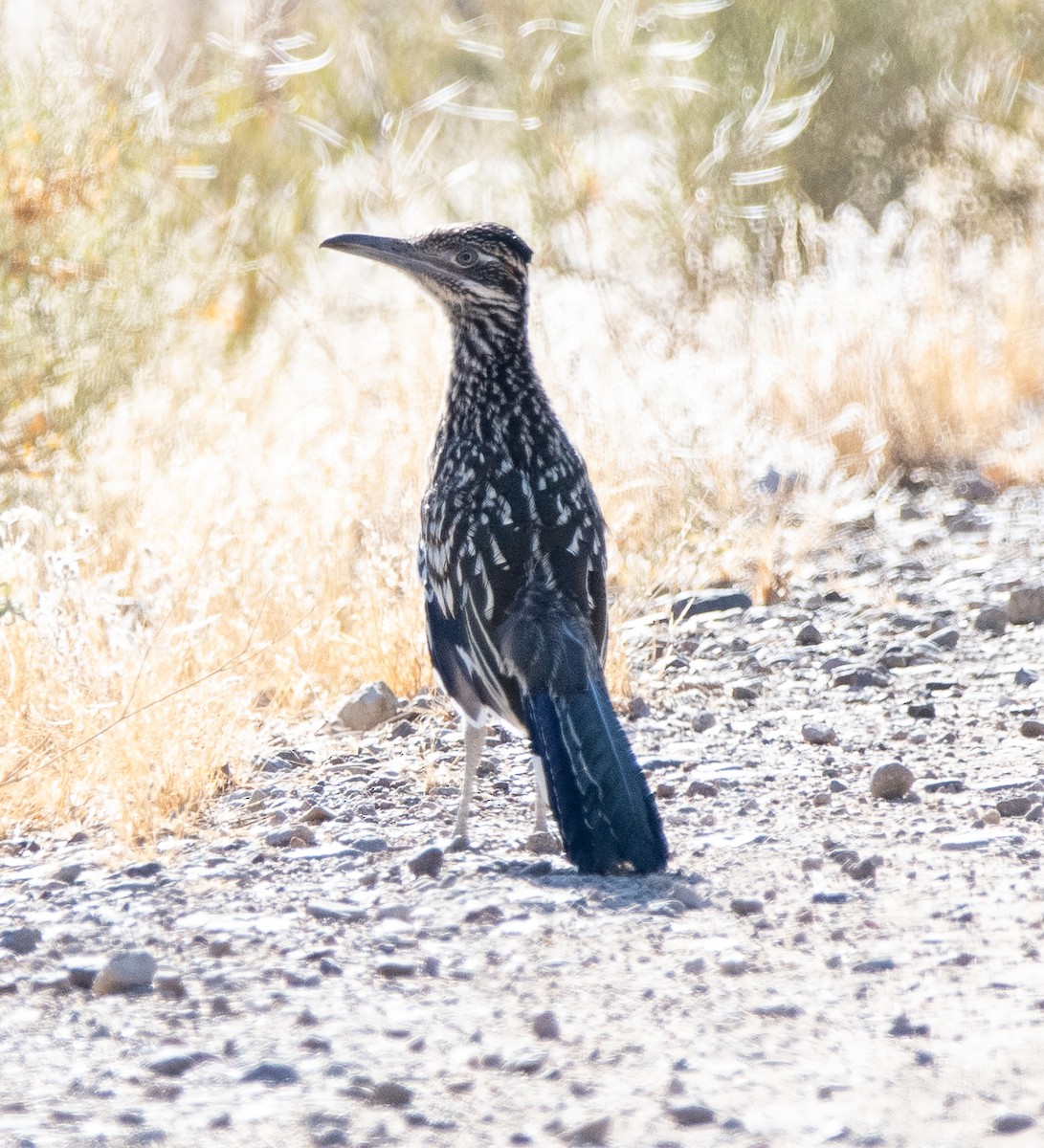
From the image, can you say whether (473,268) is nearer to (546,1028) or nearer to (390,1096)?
(546,1028)

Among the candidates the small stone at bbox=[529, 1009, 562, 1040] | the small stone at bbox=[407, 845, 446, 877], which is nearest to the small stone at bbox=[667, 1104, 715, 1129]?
the small stone at bbox=[529, 1009, 562, 1040]

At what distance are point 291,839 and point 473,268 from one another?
1.85m

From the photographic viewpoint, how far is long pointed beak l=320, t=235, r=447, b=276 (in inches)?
217

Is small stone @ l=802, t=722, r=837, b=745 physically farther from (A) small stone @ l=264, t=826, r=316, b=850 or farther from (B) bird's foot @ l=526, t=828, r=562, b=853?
(A) small stone @ l=264, t=826, r=316, b=850

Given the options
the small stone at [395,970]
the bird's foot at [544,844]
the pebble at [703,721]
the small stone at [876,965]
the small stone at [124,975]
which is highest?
the small stone at [124,975]

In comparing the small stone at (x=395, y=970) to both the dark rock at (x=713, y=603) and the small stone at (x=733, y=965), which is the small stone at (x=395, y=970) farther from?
the dark rock at (x=713, y=603)

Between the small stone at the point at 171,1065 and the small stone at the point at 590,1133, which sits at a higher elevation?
the small stone at the point at 171,1065

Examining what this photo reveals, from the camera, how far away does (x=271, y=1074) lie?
3.32 m

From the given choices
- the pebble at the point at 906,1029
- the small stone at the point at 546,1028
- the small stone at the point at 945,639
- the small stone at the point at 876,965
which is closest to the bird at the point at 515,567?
the small stone at the point at 876,965

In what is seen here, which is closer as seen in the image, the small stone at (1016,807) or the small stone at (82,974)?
the small stone at (82,974)

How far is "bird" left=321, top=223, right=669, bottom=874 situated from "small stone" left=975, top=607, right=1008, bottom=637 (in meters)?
2.60

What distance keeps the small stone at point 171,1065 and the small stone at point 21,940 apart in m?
0.86

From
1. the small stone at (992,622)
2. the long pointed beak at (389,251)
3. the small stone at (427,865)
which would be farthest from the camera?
the small stone at (992,622)

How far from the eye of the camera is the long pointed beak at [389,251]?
18.1ft
